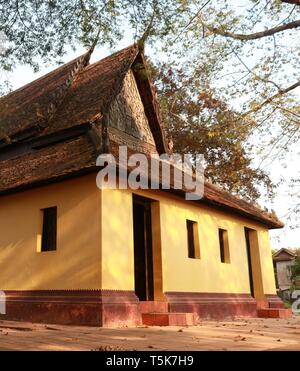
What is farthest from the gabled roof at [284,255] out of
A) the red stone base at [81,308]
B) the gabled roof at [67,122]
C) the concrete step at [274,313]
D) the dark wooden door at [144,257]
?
the red stone base at [81,308]

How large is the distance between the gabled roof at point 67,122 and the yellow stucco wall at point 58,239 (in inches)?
17.8

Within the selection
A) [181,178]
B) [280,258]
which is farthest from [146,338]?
[280,258]

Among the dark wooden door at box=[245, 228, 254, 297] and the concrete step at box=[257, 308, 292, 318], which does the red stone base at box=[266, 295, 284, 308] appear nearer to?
the dark wooden door at box=[245, 228, 254, 297]

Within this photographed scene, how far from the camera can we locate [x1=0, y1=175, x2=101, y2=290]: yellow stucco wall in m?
9.23

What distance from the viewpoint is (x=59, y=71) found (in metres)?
16.9

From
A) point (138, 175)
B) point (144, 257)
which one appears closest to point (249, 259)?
point (144, 257)

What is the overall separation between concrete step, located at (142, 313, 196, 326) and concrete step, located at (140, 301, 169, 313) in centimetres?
28

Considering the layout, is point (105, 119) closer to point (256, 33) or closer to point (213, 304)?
point (256, 33)

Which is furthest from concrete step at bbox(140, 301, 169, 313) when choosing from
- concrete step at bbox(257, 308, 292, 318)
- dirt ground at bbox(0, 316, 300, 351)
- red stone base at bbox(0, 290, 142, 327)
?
concrete step at bbox(257, 308, 292, 318)

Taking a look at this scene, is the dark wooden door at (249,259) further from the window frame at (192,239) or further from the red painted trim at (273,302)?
the window frame at (192,239)

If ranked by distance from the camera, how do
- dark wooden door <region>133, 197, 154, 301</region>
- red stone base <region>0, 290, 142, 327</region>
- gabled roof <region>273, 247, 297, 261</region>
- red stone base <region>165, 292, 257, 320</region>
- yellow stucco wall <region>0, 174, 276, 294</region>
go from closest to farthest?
red stone base <region>0, 290, 142, 327</region> → yellow stucco wall <region>0, 174, 276, 294</region> → red stone base <region>165, 292, 257, 320</region> → dark wooden door <region>133, 197, 154, 301</region> → gabled roof <region>273, 247, 297, 261</region>

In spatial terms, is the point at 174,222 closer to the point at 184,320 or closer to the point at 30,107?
the point at 184,320

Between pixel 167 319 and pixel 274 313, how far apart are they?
638cm

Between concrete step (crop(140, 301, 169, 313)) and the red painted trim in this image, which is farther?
the red painted trim
